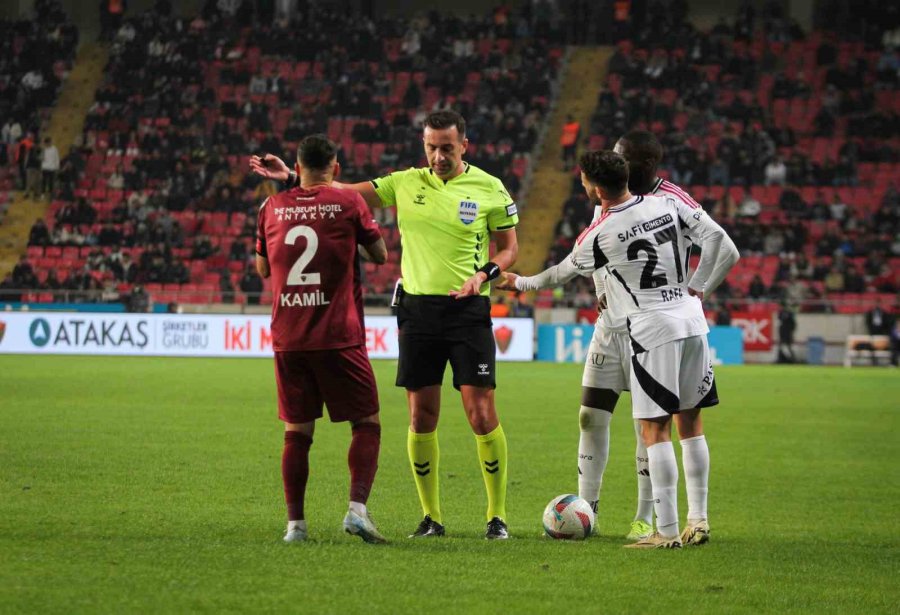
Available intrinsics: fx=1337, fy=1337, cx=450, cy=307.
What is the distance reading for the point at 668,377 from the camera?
664cm

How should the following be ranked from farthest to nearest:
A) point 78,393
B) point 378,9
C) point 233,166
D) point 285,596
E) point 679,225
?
point 378,9 < point 233,166 < point 78,393 < point 679,225 < point 285,596

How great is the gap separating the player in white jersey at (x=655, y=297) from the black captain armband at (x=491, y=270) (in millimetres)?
418

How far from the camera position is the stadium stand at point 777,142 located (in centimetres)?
3256

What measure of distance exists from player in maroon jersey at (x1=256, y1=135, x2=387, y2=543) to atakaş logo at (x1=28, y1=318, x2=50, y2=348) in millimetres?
22550

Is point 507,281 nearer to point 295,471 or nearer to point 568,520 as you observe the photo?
point 568,520

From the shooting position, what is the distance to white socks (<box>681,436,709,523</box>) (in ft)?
22.7

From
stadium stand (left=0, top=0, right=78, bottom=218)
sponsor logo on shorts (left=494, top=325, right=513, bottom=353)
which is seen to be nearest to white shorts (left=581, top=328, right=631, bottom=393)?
sponsor logo on shorts (left=494, top=325, right=513, bottom=353)

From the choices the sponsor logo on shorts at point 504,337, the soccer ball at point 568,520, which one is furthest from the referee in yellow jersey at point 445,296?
the sponsor logo on shorts at point 504,337

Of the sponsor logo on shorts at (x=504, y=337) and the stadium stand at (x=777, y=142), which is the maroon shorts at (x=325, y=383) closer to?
the sponsor logo on shorts at (x=504, y=337)

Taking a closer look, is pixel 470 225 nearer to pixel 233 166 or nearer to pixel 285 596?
pixel 285 596

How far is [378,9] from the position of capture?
1727 inches

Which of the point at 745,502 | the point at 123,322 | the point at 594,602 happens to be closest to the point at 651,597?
the point at 594,602

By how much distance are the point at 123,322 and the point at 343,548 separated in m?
22.8

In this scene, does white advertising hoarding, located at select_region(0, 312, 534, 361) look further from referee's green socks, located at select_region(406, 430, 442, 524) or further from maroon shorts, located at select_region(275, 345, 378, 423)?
maroon shorts, located at select_region(275, 345, 378, 423)
